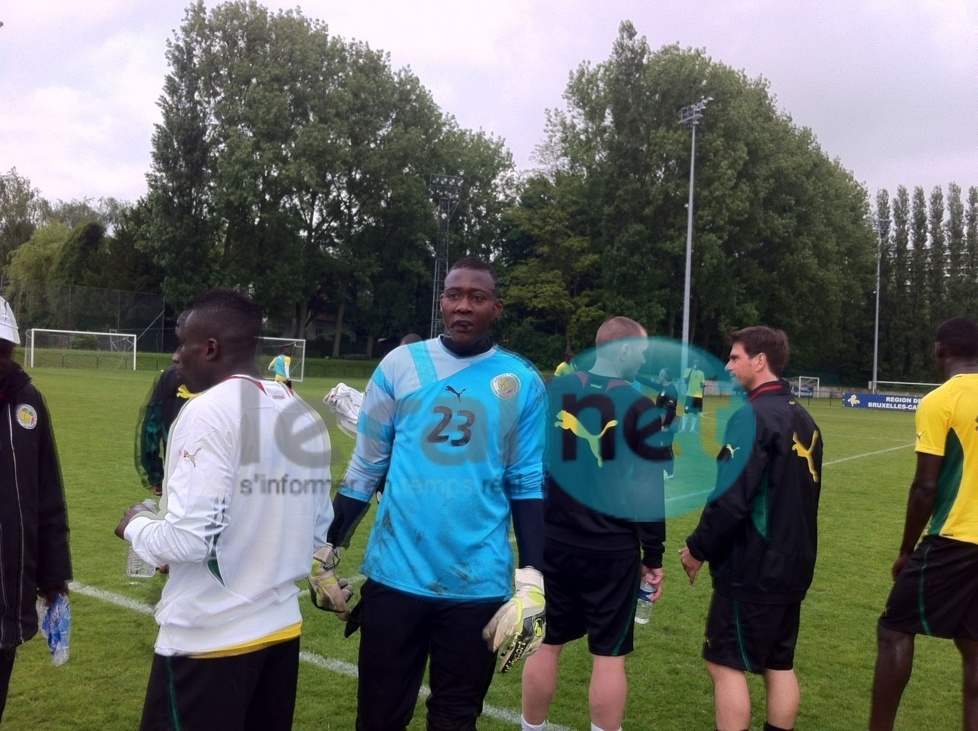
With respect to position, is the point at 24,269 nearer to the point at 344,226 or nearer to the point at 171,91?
the point at 171,91

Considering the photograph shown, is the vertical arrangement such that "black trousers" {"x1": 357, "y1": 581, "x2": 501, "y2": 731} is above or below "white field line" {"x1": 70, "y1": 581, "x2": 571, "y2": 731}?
above

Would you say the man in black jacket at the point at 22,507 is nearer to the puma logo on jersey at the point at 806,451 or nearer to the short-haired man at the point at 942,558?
the puma logo on jersey at the point at 806,451

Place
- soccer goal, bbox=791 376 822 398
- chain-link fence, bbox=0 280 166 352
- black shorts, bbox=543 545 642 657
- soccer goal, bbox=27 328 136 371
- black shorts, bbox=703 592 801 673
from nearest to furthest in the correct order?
black shorts, bbox=703 592 801 673 → black shorts, bbox=543 545 642 657 → soccer goal, bbox=27 328 136 371 → chain-link fence, bbox=0 280 166 352 → soccer goal, bbox=791 376 822 398

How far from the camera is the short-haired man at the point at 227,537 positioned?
85.4 inches

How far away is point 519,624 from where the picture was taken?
103 inches

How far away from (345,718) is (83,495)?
6.24 meters

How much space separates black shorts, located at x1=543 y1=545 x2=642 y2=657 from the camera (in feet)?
11.8

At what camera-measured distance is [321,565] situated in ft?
9.02

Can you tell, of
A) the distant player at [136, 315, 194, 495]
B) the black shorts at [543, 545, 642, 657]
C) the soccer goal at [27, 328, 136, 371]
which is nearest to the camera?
the black shorts at [543, 545, 642, 657]

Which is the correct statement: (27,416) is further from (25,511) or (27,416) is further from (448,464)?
(448,464)

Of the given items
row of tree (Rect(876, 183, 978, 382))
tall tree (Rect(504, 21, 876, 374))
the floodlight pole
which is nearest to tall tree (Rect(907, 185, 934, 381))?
row of tree (Rect(876, 183, 978, 382))

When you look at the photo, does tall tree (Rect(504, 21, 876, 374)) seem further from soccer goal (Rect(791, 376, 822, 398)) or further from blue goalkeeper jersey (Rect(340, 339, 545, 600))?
blue goalkeeper jersey (Rect(340, 339, 545, 600))

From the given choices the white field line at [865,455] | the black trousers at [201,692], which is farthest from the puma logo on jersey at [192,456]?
the white field line at [865,455]

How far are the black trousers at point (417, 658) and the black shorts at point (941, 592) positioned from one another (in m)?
2.16
